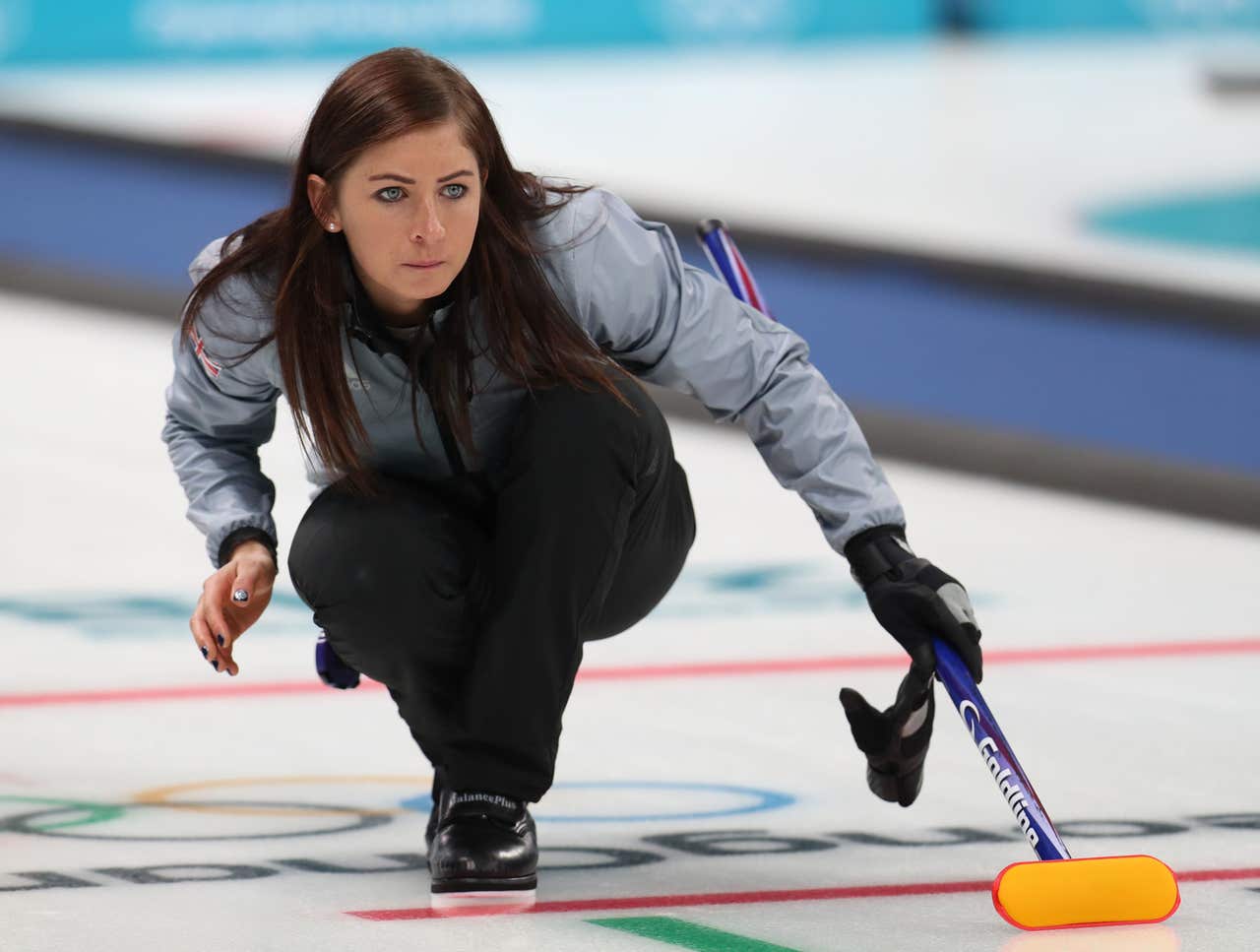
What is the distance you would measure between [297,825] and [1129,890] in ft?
2.31

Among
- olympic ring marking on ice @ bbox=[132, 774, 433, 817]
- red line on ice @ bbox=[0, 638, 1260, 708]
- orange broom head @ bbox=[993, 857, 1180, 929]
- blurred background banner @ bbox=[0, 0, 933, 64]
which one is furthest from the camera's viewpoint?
blurred background banner @ bbox=[0, 0, 933, 64]

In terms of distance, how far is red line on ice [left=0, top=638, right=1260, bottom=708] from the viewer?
8.18ft

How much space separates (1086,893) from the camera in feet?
5.39

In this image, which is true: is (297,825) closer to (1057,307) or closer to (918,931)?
(918,931)

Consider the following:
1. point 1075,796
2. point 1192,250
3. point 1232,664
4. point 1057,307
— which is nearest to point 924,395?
point 1057,307

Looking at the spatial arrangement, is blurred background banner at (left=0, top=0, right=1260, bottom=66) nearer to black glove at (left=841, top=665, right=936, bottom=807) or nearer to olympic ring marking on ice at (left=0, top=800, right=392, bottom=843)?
olympic ring marking on ice at (left=0, top=800, right=392, bottom=843)

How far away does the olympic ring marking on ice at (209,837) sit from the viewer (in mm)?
1932

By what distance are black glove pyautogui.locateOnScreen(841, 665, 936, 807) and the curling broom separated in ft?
0.07

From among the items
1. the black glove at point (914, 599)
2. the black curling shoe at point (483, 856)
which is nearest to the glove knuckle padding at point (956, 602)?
the black glove at point (914, 599)

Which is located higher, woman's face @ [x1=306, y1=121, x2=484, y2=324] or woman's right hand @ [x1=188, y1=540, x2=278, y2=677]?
Answer: woman's face @ [x1=306, y1=121, x2=484, y2=324]

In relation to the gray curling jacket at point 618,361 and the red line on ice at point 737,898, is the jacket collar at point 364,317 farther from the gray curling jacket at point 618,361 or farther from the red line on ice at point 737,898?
the red line on ice at point 737,898

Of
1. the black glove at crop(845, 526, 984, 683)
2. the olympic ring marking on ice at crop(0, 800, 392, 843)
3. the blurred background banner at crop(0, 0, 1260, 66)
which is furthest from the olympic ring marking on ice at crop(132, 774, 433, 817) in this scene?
the blurred background banner at crop(0, 0, 1260, 66)

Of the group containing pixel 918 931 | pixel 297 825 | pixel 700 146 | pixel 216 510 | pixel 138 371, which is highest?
pixel 700 146

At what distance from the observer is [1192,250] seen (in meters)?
4.43
